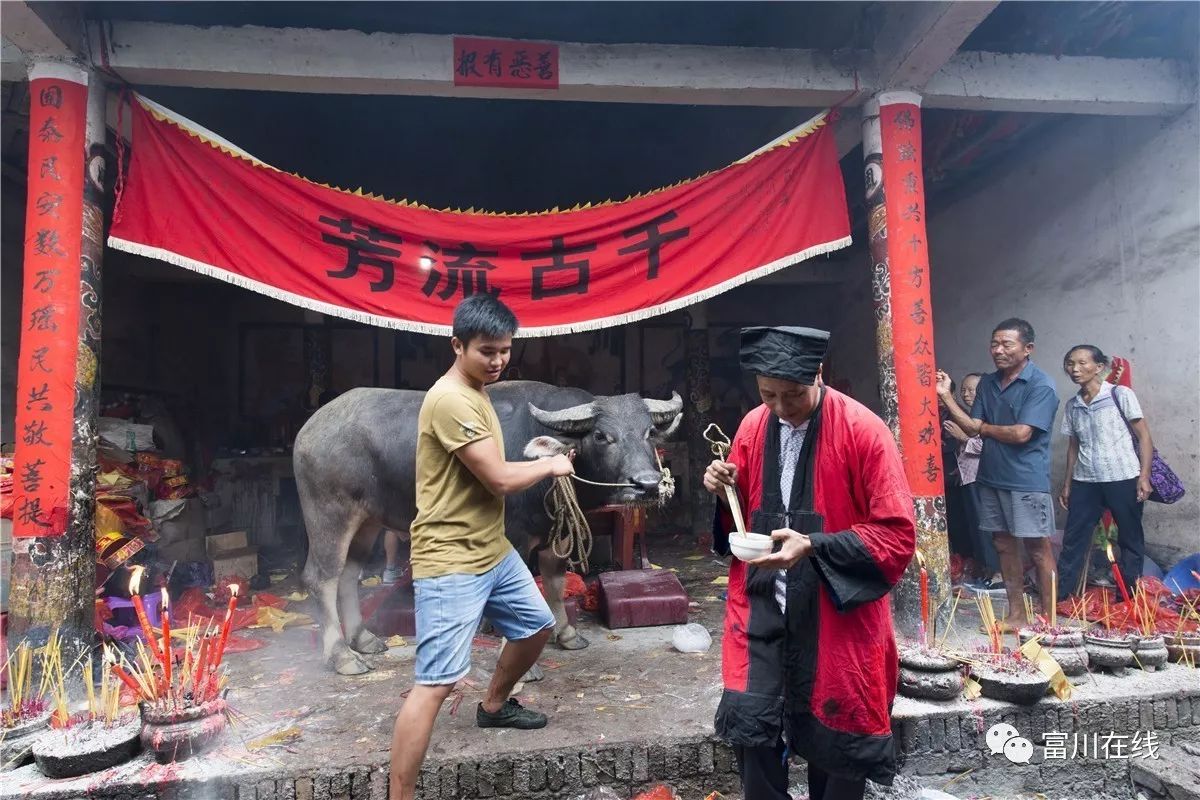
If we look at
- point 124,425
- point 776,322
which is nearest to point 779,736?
point 124,425

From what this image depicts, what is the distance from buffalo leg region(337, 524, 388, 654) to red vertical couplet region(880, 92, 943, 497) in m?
3.79

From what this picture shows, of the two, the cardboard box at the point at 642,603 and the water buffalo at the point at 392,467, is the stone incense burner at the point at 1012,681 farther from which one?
the water buffalo at the point at 392,467

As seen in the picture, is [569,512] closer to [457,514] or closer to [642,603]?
[642,603]

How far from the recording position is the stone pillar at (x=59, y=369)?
3.80 m

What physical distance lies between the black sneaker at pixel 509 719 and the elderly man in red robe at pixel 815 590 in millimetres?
1156

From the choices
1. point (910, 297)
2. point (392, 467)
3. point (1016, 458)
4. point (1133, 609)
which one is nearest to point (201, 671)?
point (392, 467)

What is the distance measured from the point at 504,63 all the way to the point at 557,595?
3655 millimetres

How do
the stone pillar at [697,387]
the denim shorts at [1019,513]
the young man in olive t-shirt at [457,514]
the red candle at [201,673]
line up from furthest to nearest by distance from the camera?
the stone pillar at [697,387] → the denim shorts at [1019,513] → the red candle at [201,673] → the young man in olive t-shirt at [457,514]

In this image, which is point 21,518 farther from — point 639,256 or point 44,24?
point 639,256

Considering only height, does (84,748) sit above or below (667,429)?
below

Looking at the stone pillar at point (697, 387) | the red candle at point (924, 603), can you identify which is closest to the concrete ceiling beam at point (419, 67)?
the red candle at point (924, 603)

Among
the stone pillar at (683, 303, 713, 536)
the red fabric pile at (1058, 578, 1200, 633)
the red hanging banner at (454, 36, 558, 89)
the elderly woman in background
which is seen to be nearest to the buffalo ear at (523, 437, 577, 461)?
the red hanging banner at (454, 36, 558, 89)

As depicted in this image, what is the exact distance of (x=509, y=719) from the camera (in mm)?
3293

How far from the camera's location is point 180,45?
427cm
